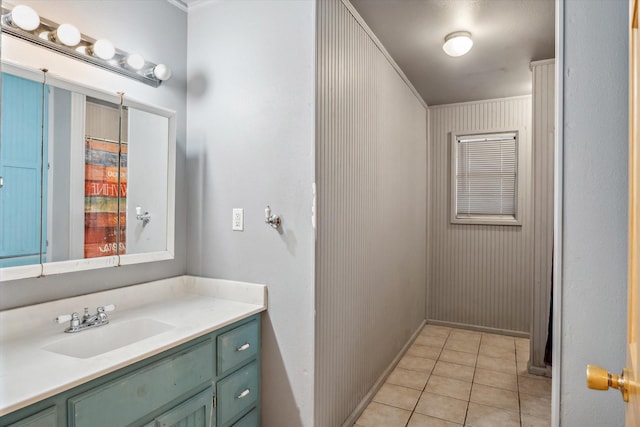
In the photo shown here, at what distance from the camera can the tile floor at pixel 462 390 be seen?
2.25 metres

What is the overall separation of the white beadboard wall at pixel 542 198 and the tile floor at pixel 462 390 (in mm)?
323

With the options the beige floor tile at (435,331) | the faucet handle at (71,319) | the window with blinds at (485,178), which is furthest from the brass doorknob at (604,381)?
the window with blinds at (485,178)

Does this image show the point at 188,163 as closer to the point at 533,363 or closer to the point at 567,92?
the point at 567,92

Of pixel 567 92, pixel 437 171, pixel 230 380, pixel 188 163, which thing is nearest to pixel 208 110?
pixel 188 163

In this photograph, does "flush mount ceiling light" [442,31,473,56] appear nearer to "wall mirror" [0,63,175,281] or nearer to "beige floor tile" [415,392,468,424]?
"wall mirror" [0,63,175,281]

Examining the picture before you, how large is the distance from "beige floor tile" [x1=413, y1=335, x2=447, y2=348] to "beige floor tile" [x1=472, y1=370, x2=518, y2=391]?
59 centimetres

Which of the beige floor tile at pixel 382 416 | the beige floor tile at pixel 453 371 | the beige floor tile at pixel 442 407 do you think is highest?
the beige floor tile at pixel 453 371

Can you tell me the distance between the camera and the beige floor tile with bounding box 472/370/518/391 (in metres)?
2.68

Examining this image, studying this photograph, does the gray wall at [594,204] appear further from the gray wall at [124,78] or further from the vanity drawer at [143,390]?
the gray wall at [124,78]

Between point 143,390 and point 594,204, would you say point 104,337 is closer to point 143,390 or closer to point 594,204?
point 143,390

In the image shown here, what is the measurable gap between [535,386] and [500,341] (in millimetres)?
962

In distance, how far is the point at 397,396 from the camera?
2514mm

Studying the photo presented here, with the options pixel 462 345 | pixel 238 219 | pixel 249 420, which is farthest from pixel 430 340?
pixel 238 219

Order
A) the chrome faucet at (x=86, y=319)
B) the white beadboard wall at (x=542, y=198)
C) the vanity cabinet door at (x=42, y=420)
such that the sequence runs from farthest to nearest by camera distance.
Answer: the white beadboard wall at (x=542, y=198)
the chrome faucet at (x=86, y=319)
the vanity cabinet door at (x=42, y=420)
